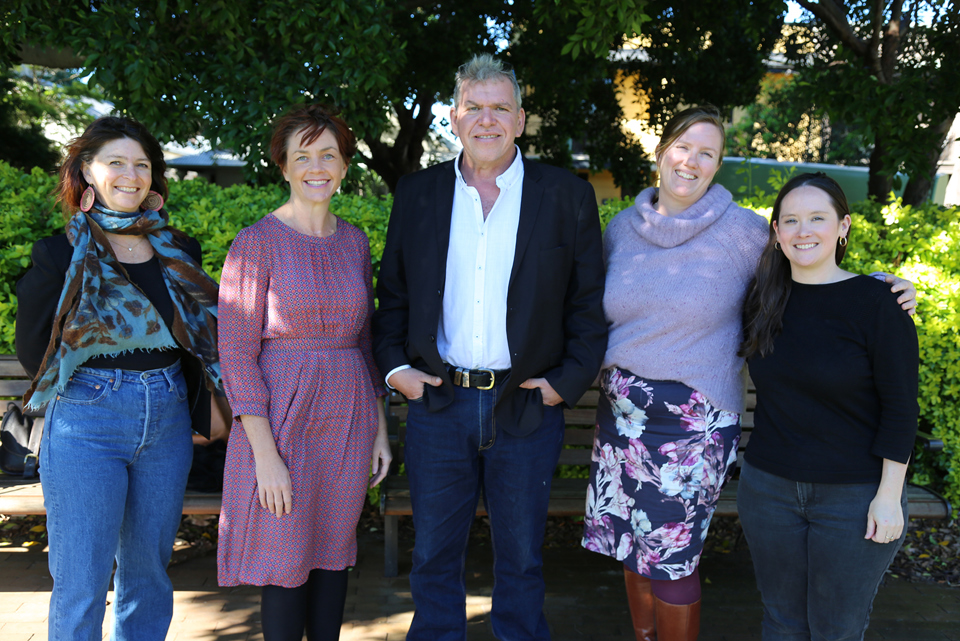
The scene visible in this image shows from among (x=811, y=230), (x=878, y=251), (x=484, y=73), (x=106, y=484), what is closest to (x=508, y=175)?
(x=484, y=73)

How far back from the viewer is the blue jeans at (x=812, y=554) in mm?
2277

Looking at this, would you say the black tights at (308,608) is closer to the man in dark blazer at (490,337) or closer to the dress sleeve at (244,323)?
the man in dark blazer at (490,337)

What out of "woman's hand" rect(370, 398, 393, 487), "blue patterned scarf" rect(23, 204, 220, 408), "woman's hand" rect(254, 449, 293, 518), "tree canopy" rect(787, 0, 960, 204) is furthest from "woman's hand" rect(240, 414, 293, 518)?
"tree canopy" rect(787, 0, 960, 204)

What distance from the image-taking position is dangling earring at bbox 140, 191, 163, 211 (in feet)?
8.41

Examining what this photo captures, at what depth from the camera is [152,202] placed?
2566 millimetres

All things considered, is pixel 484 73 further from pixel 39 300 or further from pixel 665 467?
pixel 39 300

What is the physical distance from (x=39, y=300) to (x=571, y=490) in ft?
8.18

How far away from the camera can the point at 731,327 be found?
260 cm

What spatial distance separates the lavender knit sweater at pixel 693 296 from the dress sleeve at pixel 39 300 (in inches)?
74.5

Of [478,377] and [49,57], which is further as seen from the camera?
[49,57]

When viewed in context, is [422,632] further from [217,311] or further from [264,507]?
[217,311]

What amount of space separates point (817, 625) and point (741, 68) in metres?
9.30

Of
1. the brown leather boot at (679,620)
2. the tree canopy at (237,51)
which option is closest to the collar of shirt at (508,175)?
the brown leather boot at (679,620)

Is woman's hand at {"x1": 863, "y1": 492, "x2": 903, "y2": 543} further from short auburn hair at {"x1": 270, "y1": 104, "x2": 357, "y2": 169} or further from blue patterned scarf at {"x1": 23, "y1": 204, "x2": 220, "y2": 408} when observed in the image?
blue patterned scarf at {"x1": 23, "y1": 204, "x2": 220, "y2": 408}
